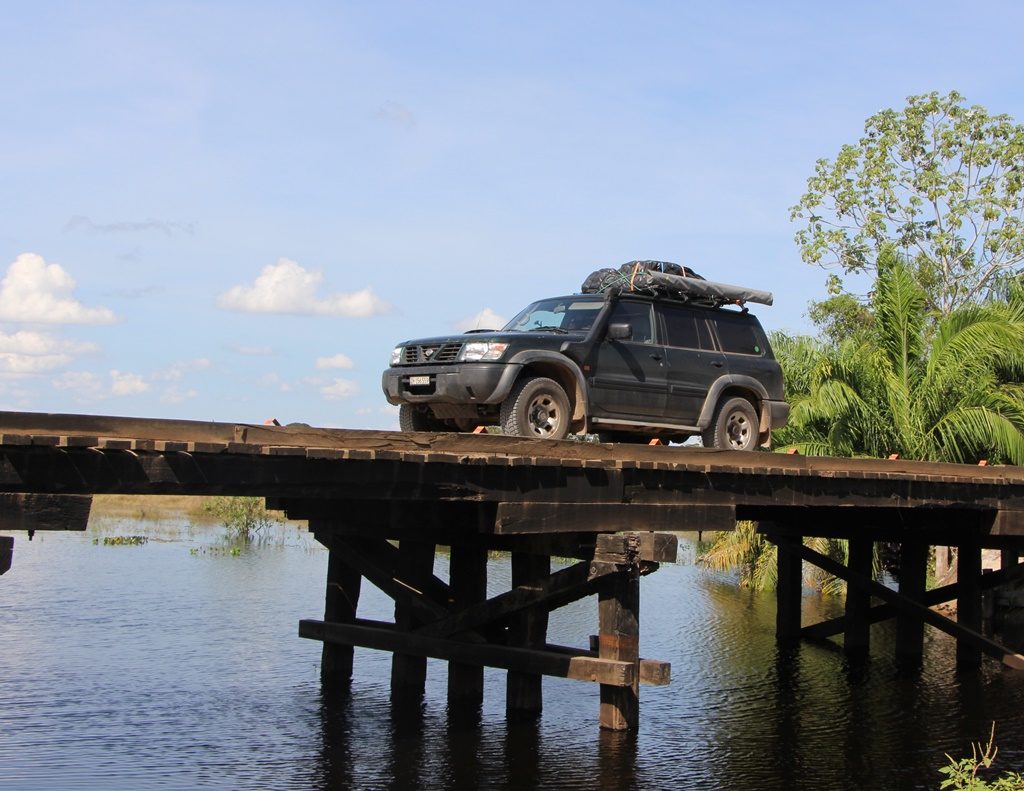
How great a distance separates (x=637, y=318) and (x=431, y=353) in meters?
2.51

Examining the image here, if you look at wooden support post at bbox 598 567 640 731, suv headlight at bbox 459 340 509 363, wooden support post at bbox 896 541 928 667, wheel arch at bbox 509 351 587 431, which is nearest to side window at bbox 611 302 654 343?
wheel arch at bbox 509 351 587 431

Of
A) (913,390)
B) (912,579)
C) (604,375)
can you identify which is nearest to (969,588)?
(912,579)

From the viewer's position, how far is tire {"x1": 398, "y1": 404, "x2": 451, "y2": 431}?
1374cm

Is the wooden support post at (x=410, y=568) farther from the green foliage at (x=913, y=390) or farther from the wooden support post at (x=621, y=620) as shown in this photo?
the green foliage at (x=913, y=390)

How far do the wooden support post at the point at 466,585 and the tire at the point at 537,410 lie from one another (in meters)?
2.13

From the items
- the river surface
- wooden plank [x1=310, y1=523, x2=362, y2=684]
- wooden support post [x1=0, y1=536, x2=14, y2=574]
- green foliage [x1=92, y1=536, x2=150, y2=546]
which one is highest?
wooden support post [x1=0, y1=536, x2=14, y2=574]

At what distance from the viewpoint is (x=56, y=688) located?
1667 centimetres

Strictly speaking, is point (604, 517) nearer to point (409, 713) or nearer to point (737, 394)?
point (737, 394)

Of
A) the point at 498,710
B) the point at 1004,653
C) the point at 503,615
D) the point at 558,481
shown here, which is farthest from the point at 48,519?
the point at 1004,653

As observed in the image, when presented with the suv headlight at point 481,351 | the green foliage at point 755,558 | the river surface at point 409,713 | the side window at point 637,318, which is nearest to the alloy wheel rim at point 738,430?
the side window at point 637,318

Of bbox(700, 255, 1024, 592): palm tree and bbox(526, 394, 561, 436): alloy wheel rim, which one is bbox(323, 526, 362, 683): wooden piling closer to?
bbox(526, 394, 561, 436): alloy wheel rim

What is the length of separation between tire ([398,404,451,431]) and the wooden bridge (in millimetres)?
793

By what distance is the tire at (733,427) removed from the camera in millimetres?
15234

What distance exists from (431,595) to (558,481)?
3.55 meters
